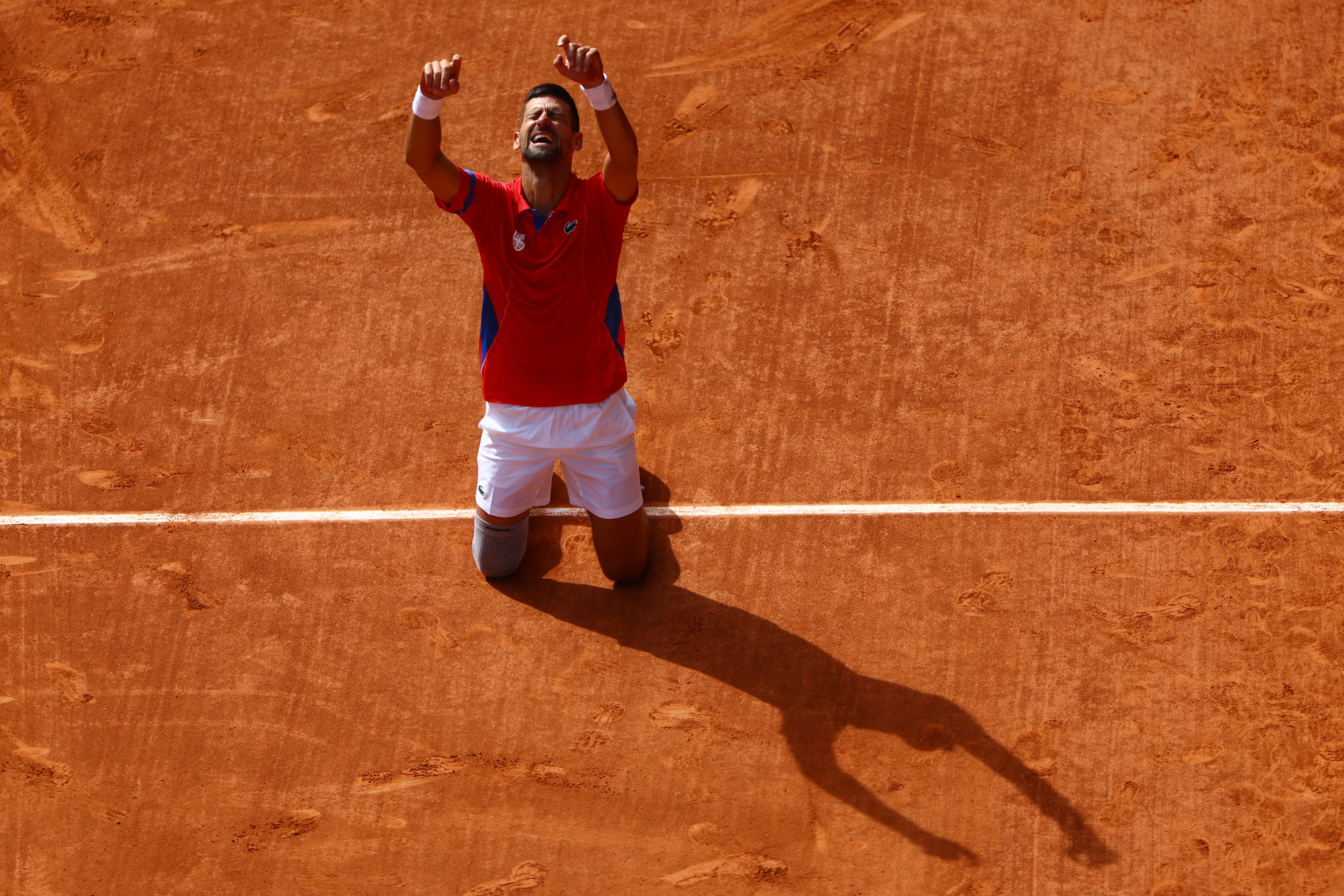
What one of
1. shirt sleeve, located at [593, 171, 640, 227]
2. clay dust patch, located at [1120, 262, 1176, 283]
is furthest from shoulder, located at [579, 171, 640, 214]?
clay dust patch, located at [1120, 262, 1176, 283]

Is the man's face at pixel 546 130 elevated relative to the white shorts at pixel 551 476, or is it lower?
elevated

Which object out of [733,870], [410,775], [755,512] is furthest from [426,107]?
[733,870]

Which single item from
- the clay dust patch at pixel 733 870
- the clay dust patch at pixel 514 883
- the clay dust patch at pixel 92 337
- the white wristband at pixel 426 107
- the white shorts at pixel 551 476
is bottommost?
the clay dust patch at pixel 733 870

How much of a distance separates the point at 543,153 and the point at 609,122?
347 millimetres

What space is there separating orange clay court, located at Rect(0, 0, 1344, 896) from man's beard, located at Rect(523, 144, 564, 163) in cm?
203

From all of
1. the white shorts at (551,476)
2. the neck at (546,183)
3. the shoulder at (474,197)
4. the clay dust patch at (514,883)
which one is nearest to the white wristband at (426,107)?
the shoulder at (474,197)

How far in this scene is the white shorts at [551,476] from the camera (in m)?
5.61

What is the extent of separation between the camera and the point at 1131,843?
5395 mm

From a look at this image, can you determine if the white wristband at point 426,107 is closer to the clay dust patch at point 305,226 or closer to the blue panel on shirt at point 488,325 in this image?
the blue panel on shirt at point 488,325

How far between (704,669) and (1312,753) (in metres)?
2.92

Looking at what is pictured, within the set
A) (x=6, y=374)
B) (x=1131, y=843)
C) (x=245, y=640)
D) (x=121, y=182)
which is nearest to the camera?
(x=1131, y=843)

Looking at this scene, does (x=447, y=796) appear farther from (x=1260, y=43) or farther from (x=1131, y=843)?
(x=1260, y=43)

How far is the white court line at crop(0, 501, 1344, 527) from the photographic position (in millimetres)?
6152

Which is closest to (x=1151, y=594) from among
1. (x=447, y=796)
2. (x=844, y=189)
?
(x=844, y=189)
